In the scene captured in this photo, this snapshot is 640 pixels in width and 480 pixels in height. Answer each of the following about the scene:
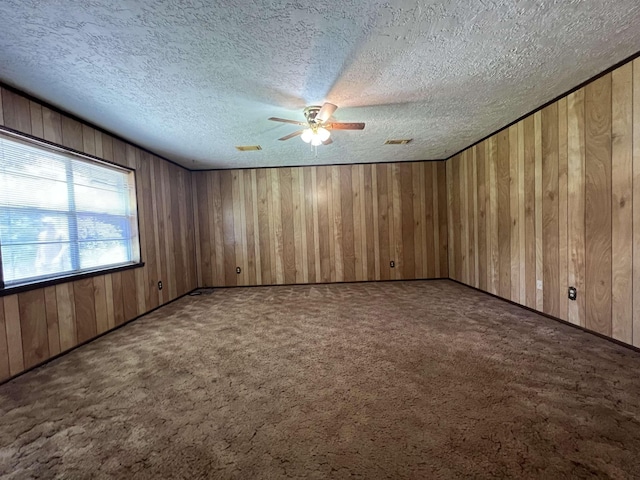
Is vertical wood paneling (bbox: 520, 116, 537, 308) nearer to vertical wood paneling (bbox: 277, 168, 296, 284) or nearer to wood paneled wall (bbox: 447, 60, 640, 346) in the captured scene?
wood paneled wall (bbox: 447, 60, 640, 346)

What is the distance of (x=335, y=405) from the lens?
1.50 m

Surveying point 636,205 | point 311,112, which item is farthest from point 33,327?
point 636,205

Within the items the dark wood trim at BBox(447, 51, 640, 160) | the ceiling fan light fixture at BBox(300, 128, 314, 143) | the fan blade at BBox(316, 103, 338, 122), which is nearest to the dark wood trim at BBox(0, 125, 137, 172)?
the ceiling fan light fixture at BBox(300, 128, 314, 143)

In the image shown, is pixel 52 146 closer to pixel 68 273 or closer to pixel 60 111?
pixel 60 111

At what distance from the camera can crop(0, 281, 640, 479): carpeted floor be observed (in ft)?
3.72

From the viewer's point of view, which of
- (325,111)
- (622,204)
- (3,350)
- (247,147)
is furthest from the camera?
(247,147)

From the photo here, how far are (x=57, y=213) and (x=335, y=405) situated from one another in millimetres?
2928

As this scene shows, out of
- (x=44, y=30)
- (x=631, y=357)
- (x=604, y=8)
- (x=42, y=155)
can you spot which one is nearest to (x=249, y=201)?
(x=42, y=155)

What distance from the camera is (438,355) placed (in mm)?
2041

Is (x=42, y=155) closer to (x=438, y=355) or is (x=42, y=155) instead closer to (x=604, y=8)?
(x=438, y=355)

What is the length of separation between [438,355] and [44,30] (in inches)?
129

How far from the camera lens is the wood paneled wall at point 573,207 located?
6.57ft

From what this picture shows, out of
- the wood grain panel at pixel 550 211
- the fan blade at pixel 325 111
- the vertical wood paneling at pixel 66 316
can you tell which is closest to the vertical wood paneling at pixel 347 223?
the fan blade at pixel 325 111

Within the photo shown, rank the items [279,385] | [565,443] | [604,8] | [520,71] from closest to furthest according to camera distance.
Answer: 1. [565,443]
2. [604,8]
3. [279,385]
4. [520,71]
